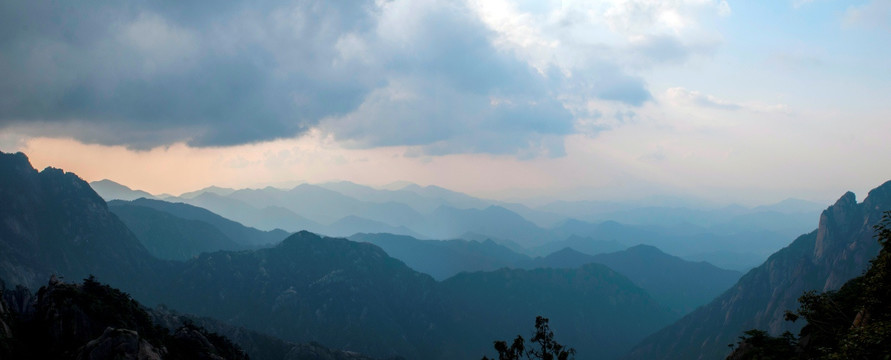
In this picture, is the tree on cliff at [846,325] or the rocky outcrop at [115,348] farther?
the rocky outcrop at [115,348]

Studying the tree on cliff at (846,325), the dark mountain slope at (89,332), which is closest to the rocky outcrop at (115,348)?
the dark mountain slope at (89,332)

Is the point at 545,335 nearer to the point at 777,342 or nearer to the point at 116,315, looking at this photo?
the point at 777,342

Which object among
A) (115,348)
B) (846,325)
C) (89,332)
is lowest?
(89,332)

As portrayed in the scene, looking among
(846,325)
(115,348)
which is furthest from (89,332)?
(846,325)

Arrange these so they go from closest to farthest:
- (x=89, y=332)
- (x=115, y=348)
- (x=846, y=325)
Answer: (x=846, y=325)
(x=115, y=348)
(x=89, y=332)

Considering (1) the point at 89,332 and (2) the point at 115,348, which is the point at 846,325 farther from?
(1) the point at 89,332

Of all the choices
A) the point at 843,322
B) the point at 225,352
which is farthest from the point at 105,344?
the point at 843,322

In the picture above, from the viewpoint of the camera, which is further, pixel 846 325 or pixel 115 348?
pixel 115 348

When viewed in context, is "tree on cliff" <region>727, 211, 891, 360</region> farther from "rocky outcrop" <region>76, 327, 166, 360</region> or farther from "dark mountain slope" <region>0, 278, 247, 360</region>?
"dark mountain slope" <region>0, 278, 247, 360</region>

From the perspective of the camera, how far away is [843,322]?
5022cm

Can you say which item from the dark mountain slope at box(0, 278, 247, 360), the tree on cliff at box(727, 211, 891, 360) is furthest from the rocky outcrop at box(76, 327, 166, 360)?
the tree on cliff at box(727, 211, 891, 360)

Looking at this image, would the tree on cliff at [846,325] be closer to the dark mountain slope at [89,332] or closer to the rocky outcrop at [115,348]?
the rocky outcrop at [115,348]

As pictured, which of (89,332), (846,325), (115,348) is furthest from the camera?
(89,332)

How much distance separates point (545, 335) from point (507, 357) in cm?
408
